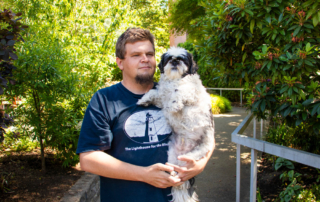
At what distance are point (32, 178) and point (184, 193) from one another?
3.07 meters

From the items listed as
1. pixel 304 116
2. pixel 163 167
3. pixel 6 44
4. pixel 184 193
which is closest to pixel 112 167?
pixel 163 167

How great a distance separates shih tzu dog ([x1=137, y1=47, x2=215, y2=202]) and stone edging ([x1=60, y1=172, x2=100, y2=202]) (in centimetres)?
184

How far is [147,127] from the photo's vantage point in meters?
2.02

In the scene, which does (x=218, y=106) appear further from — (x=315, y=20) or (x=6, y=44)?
(x=6, y=44)

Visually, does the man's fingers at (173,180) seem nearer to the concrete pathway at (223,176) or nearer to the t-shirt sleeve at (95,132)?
the t-shirt sleeve at (95,132)

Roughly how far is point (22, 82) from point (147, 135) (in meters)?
2.62

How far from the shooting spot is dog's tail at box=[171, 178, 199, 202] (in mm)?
2055

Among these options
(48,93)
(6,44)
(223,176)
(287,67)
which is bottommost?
(223,176)

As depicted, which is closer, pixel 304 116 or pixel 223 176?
pixel 304 116

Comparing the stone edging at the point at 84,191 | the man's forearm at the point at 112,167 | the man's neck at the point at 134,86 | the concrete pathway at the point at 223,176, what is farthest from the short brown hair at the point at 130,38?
A: the concrete pathway at the point at 223,176

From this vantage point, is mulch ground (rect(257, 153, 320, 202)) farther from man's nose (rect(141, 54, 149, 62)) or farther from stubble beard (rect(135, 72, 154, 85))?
man's nose (rect(141, 54, 149, 62))

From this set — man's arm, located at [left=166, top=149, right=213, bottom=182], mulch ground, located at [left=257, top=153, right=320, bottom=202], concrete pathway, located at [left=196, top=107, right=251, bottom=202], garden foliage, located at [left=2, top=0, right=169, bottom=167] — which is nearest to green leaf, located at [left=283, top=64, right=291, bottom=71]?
man's arm, located at [left=166, top=149, right=213, bottom=182]

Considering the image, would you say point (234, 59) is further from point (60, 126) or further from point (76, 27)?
point (76, 27)

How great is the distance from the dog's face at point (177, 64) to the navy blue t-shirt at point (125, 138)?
1.61 feet
